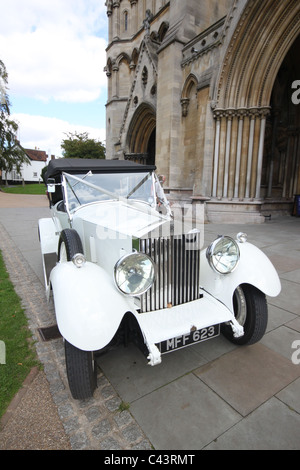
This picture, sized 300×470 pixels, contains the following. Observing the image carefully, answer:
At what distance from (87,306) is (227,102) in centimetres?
1108

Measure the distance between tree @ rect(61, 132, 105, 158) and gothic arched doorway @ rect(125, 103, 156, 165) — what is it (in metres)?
20.4

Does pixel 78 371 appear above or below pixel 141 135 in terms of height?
below

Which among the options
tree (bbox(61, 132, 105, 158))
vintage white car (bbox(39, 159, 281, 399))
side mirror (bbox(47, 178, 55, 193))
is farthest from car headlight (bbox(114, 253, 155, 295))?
tree (bbox(61, 132, 105, 158))

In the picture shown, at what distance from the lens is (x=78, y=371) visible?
1946 millimetres

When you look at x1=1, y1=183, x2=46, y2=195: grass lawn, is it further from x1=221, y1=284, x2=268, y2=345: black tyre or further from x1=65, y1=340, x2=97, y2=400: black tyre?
x1=65, y1=340, x2=97, y2=400: black tyre

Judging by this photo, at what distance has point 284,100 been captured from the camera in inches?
525

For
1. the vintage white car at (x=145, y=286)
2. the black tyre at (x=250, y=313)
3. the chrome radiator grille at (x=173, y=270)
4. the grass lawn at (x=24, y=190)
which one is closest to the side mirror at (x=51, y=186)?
the vintage white car at (x=145, y=286)

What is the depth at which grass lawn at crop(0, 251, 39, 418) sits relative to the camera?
2168mm

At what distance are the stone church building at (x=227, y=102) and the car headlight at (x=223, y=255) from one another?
848cm

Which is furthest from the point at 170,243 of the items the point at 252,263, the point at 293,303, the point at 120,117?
the point at 120,117

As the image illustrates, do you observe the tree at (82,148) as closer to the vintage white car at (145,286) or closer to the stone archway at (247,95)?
the stone archway at (247,95)

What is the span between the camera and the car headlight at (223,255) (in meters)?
2.60

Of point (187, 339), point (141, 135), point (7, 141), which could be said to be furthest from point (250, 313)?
point (7, 141)

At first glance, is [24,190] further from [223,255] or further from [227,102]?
A: [223,255]
